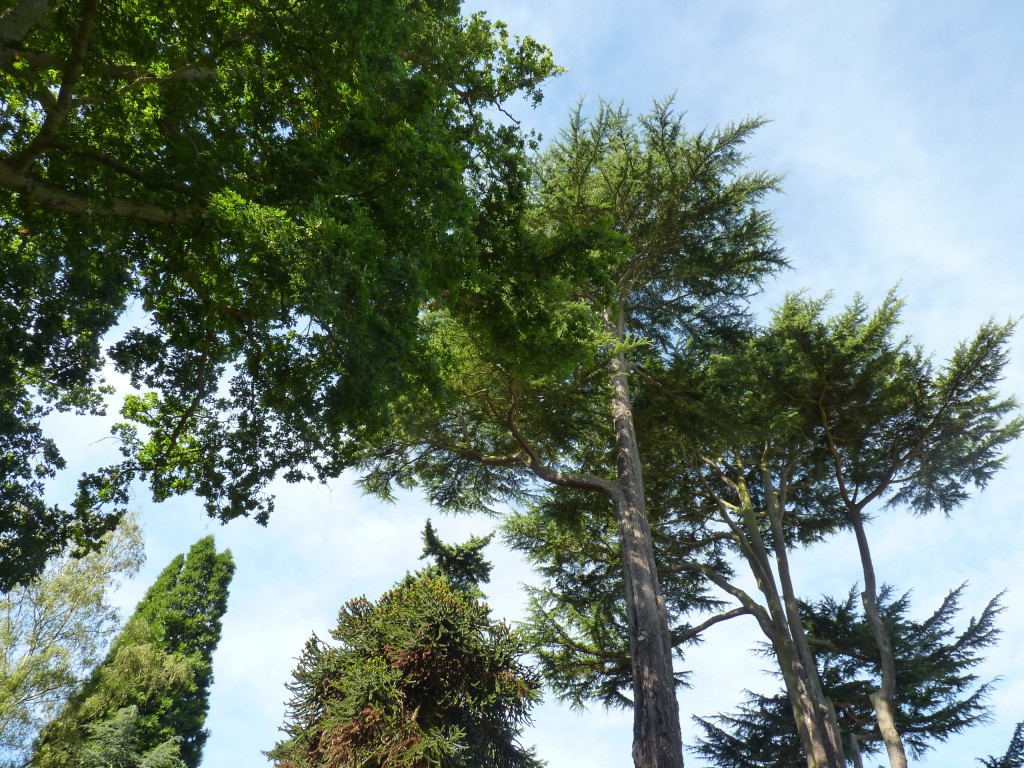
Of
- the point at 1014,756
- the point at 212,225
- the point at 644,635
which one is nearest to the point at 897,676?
the point at 1014,756

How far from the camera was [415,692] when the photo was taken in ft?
41.9

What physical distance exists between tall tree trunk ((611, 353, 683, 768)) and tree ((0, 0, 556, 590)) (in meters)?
4.74

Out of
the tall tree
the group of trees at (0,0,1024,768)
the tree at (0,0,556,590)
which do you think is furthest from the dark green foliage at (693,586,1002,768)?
the tree at (0,0,556,590)

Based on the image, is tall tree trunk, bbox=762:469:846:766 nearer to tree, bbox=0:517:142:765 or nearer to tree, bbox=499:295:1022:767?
tree, bbox=499:295:1022:767

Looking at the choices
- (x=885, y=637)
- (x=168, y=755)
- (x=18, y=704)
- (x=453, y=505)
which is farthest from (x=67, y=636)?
(x=885, y=637)

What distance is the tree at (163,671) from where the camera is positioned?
1667 centimetres

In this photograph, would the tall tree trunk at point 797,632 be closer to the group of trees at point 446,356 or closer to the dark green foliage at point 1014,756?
the group of trees at point 446,356

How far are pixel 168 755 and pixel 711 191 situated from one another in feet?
60.9

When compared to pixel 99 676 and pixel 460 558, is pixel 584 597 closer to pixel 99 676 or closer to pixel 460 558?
pixel 460 558

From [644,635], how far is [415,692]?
4967 millimetres

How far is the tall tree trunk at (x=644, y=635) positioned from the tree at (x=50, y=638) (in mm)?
11638

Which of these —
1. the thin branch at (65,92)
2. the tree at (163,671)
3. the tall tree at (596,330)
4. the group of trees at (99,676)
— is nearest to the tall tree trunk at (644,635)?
the tall tree at (596,330)

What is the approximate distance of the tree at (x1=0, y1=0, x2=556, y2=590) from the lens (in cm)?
661

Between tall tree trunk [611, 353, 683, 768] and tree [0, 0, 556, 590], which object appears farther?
tall tree trunk [611, 353, 683, 768]
